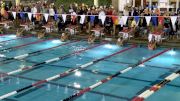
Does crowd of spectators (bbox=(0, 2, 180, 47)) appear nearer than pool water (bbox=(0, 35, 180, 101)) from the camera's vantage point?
No

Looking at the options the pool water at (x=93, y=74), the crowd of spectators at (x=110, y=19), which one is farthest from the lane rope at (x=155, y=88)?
the crowd of spectators at (x=110, y=19)

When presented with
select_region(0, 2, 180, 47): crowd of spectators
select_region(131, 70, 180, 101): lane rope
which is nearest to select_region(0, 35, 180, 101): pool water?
select_region(131, 70, 180, 101): lane rope

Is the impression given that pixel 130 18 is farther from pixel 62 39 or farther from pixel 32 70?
pixel 32 70

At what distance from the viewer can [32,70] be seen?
32.2ft

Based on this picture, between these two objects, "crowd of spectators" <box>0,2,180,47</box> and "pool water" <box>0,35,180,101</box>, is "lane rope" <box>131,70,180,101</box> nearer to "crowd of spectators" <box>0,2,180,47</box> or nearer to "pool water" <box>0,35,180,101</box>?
"pool water" <box>0,35,180,101</box>

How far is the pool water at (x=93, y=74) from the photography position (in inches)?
298

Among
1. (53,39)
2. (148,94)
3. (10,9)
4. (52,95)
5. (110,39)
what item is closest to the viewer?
(148,94)

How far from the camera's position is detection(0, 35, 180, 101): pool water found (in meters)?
7.56

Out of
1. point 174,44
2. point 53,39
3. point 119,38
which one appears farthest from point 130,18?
point 53,39

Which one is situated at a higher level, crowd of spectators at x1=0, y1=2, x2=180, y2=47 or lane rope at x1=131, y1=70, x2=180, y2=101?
crowd of spectators at x1=0, y1=2, x2=180, y2=47

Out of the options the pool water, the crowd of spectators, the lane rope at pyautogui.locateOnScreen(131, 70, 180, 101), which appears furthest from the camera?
the crowd of spectators

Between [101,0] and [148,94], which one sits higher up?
[101,0]

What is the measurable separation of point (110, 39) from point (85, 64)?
13.2 ft

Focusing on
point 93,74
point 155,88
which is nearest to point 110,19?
point 93,74
